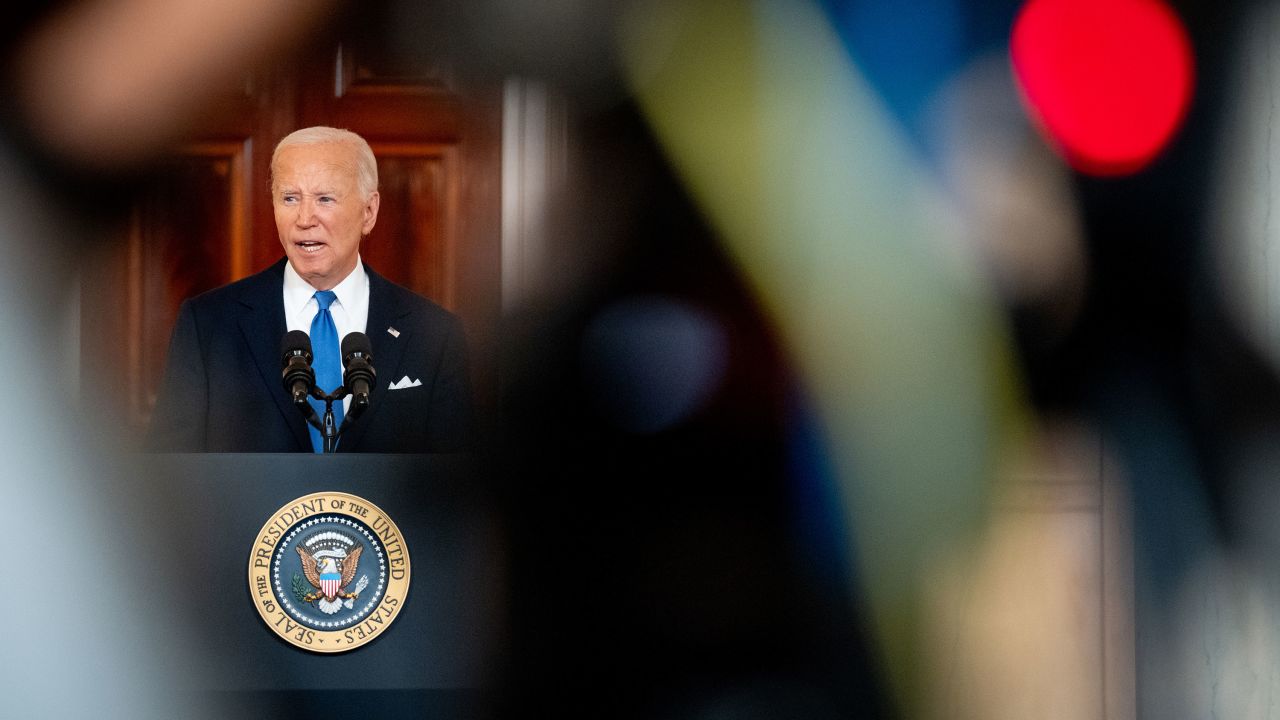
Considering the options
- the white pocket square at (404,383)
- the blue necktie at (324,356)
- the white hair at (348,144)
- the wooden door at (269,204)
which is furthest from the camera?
the wooden door at (269,204)

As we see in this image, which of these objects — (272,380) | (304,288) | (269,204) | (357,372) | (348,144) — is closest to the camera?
(357,372)

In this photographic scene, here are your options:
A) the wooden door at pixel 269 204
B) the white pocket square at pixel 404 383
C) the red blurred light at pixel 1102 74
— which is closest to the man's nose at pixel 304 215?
the wooden door at pixel 269 204

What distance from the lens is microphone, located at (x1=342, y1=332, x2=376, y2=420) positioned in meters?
1.59

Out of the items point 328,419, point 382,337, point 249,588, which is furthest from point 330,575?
point 382,337

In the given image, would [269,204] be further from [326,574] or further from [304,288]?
[326,574]

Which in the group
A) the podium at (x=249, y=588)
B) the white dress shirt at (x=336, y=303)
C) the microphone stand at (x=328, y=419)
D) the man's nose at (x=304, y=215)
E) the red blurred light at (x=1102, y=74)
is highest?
the red blurred light at (x=1102, y=74)

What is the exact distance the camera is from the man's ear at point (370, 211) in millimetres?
2301

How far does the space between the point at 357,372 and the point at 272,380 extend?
20.5 inches

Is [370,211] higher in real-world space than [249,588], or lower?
higher

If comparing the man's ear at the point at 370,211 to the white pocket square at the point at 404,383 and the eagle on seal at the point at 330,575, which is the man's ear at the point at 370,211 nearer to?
the white pocket square at the point at 404,383

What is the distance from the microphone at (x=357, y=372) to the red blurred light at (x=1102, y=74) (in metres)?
1.46

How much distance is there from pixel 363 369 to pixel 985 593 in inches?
47.7

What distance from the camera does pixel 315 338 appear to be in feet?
6.91

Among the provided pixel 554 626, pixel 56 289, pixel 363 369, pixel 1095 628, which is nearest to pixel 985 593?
pixel 1095 628
